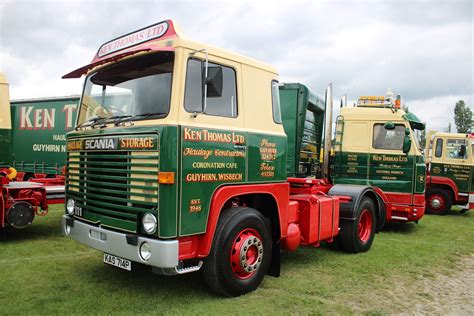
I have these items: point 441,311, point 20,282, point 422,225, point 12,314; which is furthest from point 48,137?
point 441,311

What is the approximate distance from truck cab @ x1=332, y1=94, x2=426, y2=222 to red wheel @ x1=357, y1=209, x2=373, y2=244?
1.62 m

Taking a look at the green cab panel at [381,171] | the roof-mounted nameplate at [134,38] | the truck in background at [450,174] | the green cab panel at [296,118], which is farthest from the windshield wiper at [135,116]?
the truck in background at [450,174]

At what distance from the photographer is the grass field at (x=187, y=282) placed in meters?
4.26

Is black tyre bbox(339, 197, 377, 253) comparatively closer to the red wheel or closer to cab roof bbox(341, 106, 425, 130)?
the red wheel

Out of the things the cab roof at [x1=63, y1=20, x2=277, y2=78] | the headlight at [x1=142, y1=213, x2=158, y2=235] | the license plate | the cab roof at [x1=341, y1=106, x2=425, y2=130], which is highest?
the cab roof at [x1=63, y1=20, x2=277, y2=78]

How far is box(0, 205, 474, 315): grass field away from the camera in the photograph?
168 inches

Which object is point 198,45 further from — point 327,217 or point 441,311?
point 441,311

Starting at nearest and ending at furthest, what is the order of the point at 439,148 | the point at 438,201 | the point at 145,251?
the point at 145,251, the point at 438,201, the point at 439,148

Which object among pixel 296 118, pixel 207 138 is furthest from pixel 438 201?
pixel 207 138

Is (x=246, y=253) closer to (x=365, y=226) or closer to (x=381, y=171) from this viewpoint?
(x=365, y=226)

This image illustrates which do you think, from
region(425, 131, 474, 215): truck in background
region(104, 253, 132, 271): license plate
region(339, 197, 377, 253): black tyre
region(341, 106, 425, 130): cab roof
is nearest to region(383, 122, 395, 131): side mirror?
region(341, 106, 425, 130): cab roof

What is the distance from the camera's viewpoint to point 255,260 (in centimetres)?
471

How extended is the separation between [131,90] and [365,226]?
4.93 meters

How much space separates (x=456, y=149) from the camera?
13.0 metres
